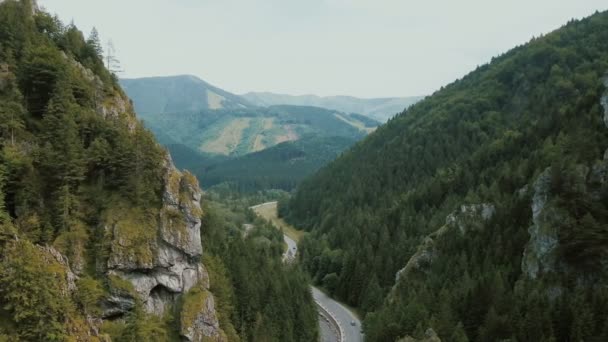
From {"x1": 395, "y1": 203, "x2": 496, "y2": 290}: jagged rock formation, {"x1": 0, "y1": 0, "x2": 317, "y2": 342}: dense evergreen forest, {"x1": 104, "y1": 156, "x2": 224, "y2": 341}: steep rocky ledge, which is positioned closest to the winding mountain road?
{"x1": 395, "y1": 203, "x2": 496, "y2": 290}: jagged rock formation

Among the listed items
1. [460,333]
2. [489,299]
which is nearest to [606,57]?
[489,299]

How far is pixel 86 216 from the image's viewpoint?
6669 cm

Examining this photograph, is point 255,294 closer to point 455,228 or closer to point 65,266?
point 65,266

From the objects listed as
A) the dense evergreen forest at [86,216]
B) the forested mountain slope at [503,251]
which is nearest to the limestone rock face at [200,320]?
the dense evergreen forest at [86,216]

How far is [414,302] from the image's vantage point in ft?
284

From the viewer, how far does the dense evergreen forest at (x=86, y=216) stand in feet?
176

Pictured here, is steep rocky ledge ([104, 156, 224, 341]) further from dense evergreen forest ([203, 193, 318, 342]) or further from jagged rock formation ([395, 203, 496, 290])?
jagged rock formation ([395, 203, 496, 290])

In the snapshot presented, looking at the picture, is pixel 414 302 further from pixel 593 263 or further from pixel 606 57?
pixel 606 57

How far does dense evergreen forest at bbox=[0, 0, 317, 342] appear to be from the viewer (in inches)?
2116

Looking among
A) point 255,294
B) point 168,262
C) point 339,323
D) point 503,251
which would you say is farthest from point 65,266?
point 503,251

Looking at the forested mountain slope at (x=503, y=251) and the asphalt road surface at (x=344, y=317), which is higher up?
the forested mountain slope at (x=503, y=251)

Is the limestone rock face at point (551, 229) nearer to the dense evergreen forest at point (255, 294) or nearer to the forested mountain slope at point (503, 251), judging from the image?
the forested mountain slope at point (503, 251)

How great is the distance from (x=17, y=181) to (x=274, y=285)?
50.6m

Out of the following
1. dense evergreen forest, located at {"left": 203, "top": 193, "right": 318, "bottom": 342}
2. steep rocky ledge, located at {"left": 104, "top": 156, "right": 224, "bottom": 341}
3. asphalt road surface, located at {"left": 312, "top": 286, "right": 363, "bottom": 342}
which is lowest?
asphalt road surface, located at {"left": 312, "top": 286, "right": 363, "bottom": 342}
